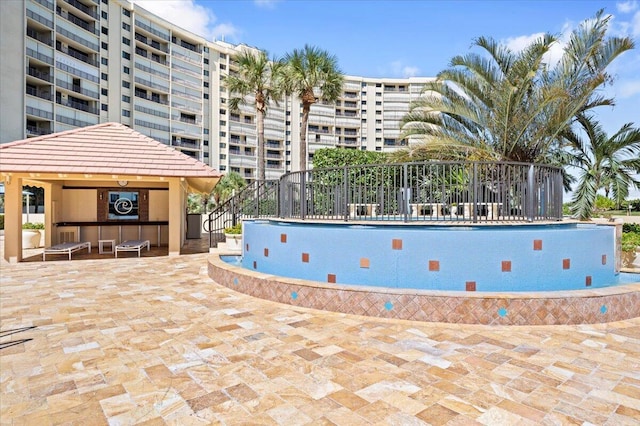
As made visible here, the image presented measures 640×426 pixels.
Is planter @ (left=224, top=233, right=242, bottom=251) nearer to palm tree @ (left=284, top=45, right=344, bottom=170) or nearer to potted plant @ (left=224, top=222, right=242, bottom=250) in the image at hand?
potted plant @ (left=224, top=222, right=242, bottom=250)

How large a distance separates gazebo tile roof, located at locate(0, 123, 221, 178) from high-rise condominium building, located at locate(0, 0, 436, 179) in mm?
15227

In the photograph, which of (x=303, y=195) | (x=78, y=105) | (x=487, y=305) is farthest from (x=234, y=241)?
(x=78, y=105)

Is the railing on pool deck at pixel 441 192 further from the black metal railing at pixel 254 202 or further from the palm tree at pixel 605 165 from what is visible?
the palm tree at pixel 605 165

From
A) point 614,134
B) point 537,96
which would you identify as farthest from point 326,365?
point 614,134

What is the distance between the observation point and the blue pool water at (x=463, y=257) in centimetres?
591

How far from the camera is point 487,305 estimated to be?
5195 mm

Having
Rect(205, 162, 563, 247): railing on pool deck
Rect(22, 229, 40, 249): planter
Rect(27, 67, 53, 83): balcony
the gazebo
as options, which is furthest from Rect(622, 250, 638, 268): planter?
Rect(27, 67, 53, 83): balcony

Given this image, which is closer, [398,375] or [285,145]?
[398,375]

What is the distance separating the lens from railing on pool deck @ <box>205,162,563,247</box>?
6621 mm

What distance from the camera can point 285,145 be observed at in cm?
6975

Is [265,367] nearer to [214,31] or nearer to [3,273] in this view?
[3,273]

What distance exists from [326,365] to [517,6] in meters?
12.4

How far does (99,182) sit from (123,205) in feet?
3.97

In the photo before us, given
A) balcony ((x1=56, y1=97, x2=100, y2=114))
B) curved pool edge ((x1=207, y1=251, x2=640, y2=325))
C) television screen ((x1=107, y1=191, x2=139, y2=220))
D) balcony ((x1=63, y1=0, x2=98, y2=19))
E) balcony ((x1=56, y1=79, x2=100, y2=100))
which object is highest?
balcony ((x1=63, y1=0, x2=98, y2=19))
